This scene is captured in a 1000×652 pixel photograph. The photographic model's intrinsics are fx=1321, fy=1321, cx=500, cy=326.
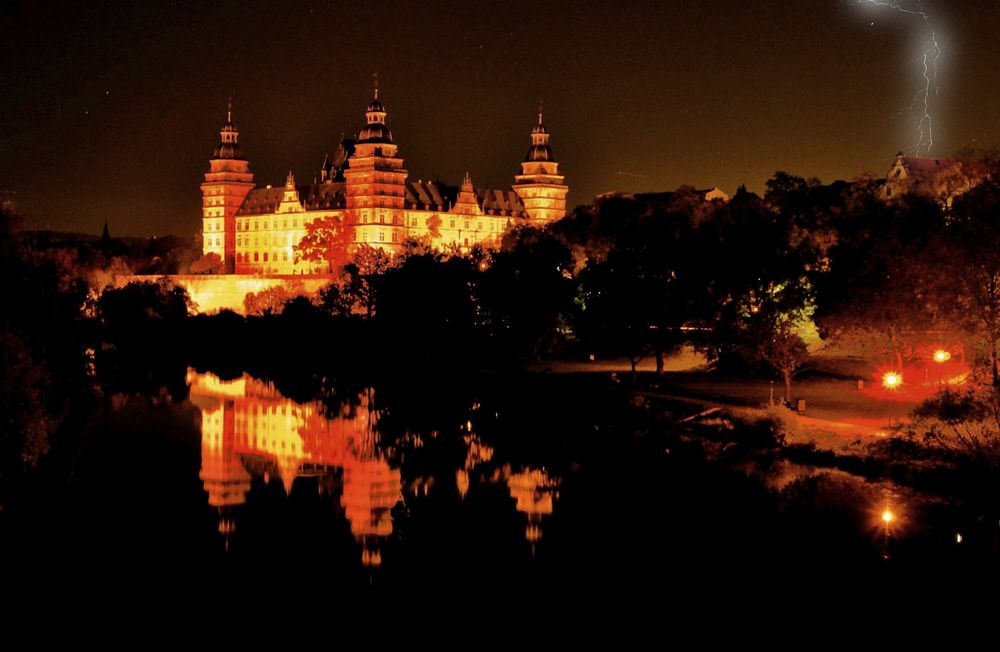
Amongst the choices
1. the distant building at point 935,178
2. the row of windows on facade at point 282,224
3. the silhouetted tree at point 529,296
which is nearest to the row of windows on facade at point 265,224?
the row of windows on facade at point 282,224

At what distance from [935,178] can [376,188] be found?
201 feet

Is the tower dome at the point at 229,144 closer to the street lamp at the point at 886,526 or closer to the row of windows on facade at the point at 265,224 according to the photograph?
the row of windows on facade at the point at 265,224

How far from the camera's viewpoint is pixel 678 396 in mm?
36906

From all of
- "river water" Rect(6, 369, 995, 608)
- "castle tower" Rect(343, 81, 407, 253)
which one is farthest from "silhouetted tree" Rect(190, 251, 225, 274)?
"river water" Rect(6, 369, 995, 608)

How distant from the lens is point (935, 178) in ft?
143

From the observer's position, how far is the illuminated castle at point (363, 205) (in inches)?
3944

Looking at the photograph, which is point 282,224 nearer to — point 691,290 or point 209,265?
point 209,265

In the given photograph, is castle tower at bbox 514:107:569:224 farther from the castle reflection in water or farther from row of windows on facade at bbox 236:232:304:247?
the castle reflection in water

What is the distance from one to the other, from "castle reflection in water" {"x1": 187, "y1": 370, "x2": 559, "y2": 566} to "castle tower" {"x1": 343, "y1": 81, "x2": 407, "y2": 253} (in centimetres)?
5572

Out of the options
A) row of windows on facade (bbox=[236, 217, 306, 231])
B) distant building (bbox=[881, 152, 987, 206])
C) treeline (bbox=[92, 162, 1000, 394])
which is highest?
row of windows on facade (bbox=[236, 217, 306, 231])

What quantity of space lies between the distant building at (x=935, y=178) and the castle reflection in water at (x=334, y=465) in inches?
565

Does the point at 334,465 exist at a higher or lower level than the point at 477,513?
higher

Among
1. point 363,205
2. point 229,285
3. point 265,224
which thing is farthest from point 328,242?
point 229,285

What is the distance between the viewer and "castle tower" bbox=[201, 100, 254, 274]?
11081cm
